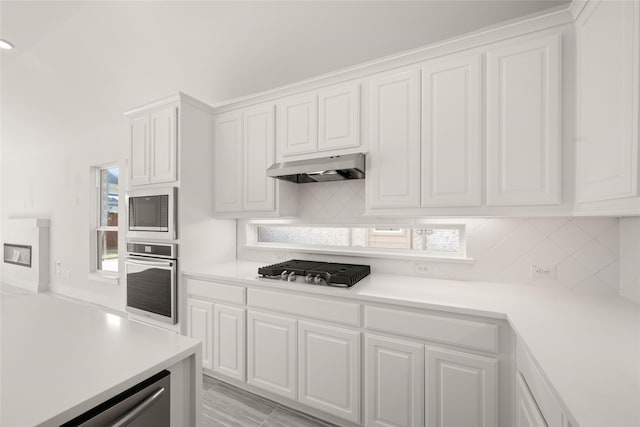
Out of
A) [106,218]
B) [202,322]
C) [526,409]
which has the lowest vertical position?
[202,322]

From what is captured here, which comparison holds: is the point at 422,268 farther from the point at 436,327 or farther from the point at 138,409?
the point at 138,409

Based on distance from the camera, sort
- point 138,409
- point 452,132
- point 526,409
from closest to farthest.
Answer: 1. point 138,409
2. point 526,409
3. point 452,132

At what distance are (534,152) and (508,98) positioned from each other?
355 millimetres

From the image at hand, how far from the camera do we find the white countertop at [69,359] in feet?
2.17

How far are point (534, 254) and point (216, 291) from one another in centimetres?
238

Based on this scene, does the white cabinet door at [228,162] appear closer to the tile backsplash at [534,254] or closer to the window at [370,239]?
the window at [370,239]

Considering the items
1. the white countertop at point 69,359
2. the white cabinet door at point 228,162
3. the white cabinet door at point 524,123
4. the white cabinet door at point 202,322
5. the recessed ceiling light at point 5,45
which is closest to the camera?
the white countertop at point 69,359

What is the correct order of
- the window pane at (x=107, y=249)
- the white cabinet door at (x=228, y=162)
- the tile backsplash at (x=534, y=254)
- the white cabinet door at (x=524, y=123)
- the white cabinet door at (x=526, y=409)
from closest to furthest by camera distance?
the white cabinet door at (x=526, y=409), the white cabinet door at (x=524, y=123), the tile backsplash at (x=534, y=254), the white cabinet door at (x=228, y=162), the window pane at (x=107, y=249)

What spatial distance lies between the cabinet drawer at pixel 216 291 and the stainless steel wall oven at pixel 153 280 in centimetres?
17

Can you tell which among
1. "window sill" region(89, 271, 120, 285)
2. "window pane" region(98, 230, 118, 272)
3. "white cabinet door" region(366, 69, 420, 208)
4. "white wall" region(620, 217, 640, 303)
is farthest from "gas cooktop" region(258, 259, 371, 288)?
"window pane" region(98, 230, 118, 272)

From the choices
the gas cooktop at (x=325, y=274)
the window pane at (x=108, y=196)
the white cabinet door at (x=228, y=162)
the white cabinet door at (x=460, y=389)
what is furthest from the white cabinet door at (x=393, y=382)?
the window pane at (x=108, y=196)

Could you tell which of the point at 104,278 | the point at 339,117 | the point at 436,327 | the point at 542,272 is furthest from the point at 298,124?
the point at 104,278

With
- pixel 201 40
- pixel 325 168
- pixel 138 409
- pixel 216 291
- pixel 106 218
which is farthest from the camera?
pixel 106 218

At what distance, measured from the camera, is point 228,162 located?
2.66 meters
